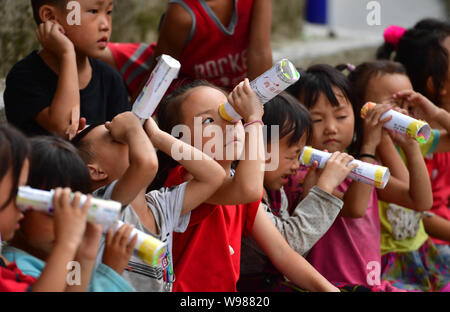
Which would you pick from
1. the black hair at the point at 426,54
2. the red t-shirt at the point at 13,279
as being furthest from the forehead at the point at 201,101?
the black hair at the point at 426,54

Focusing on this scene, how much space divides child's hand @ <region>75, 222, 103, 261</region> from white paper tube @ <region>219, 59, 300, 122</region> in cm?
72

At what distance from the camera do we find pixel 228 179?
85.9 inches

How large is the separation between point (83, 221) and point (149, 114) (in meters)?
0.49

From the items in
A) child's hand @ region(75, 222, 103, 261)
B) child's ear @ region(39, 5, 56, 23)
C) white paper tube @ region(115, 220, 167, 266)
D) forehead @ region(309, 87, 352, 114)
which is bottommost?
forehead @ region(309, 87, 352, 114)

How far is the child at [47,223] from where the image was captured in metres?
1.75

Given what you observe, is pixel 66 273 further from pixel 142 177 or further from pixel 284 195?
pixel 284 195

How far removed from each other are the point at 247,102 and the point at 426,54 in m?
1.67

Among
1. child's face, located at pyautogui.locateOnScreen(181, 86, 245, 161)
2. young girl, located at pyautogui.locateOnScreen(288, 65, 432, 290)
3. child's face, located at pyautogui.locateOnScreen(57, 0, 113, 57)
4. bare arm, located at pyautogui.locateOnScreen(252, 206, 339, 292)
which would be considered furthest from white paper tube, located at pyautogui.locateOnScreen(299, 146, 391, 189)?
child's face, located at pyautogui.locateOnScreen(57, 0, 113, 57)

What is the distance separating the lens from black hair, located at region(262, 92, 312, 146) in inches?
101

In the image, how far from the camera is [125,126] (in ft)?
6.44

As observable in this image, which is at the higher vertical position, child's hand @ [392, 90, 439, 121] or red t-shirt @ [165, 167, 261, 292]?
child's hand @ [392, 90, 439, 121]

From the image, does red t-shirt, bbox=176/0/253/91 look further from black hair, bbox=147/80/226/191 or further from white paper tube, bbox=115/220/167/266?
white paper tube, bbox=115/220/167/266

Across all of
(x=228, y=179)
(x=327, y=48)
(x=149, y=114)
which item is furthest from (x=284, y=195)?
(x=327, y=48)

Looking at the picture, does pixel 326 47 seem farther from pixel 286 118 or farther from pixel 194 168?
pixel 194 168
